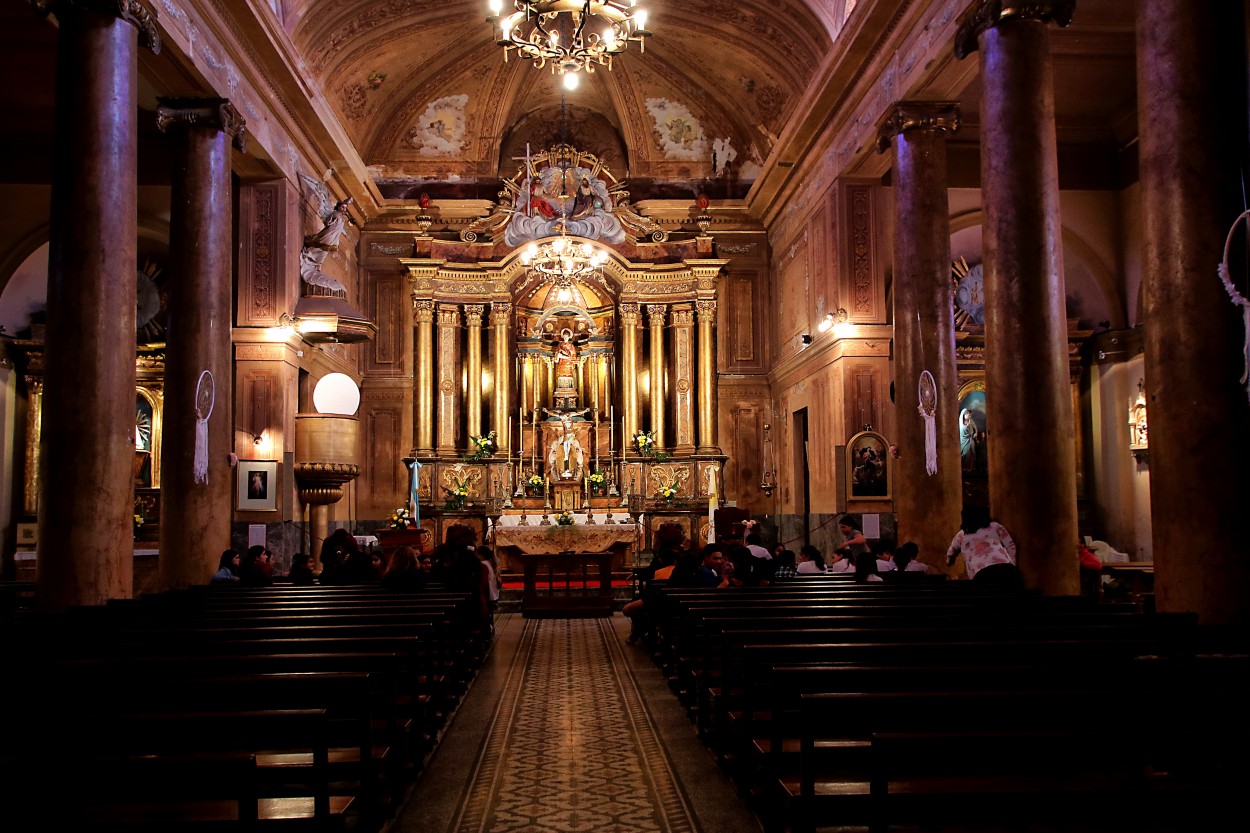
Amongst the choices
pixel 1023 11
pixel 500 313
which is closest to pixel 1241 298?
pixel 1023 11

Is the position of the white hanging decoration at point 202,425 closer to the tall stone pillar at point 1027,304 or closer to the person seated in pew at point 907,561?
the person seated in pew at point 907,561

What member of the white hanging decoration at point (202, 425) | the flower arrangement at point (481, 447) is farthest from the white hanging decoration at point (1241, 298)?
the flower arrangement at point (481, 447)

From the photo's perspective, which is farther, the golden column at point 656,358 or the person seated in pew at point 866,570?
the golden column at point 656,358

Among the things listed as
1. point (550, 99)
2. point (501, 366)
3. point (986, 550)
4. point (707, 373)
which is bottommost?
point (986, 550)

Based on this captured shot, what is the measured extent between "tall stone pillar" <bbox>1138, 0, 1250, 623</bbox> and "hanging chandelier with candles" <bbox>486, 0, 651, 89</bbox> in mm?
6706

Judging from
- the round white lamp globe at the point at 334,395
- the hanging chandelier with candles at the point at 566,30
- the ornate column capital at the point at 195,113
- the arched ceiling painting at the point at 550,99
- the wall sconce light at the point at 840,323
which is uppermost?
the arched ceiling painting at the point at 550,99

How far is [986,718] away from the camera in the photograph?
11.8 feet

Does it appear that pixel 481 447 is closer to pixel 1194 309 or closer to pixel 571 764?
pixel 571 764

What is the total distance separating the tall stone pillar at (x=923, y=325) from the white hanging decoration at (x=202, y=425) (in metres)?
8.69

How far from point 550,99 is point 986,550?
1743 centimetres

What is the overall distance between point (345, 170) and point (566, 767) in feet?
50.7

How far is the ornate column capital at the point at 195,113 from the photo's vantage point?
12898mm

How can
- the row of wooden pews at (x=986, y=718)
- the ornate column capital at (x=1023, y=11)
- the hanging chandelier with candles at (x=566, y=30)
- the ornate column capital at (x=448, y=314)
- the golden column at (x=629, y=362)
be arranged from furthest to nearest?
the golden column at (x=629, y=362) → the ornate column capital at (x=448, y=314) → the hanging chandelier with candles at (x=566, y=30) → the ornate column capital at (x=1023, y=11) → the row of wooden pews at (x=986, y=718)

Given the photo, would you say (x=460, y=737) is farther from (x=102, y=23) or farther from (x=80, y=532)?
(x=102, y=23)
